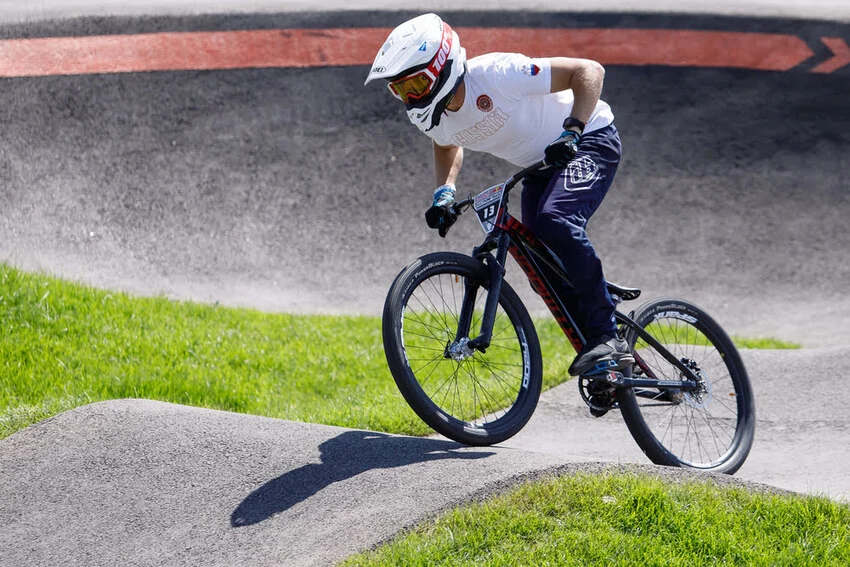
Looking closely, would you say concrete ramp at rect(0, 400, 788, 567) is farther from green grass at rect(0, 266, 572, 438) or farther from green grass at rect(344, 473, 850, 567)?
green grass at rect(0, 266, 572, 438)

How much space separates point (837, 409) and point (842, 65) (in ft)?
26.1

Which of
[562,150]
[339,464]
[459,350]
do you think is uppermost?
[562,150]

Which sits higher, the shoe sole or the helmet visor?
the helmet visor

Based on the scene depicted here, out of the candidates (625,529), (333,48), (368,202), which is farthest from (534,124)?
(333,48)

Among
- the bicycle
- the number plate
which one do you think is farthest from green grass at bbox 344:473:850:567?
the number plate

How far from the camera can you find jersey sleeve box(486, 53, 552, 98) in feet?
15.7

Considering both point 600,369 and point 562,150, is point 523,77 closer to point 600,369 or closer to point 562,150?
point 562,150

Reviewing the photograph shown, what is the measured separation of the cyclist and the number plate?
161 mm

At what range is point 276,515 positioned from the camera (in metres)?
4.20

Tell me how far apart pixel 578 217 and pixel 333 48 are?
8.90 metres

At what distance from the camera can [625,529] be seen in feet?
13.0

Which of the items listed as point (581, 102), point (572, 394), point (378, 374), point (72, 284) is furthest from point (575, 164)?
point (72, 284)

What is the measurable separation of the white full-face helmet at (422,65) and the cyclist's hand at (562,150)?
0.57 metres

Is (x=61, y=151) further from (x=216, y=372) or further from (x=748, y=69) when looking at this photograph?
(x=748, y=69)
